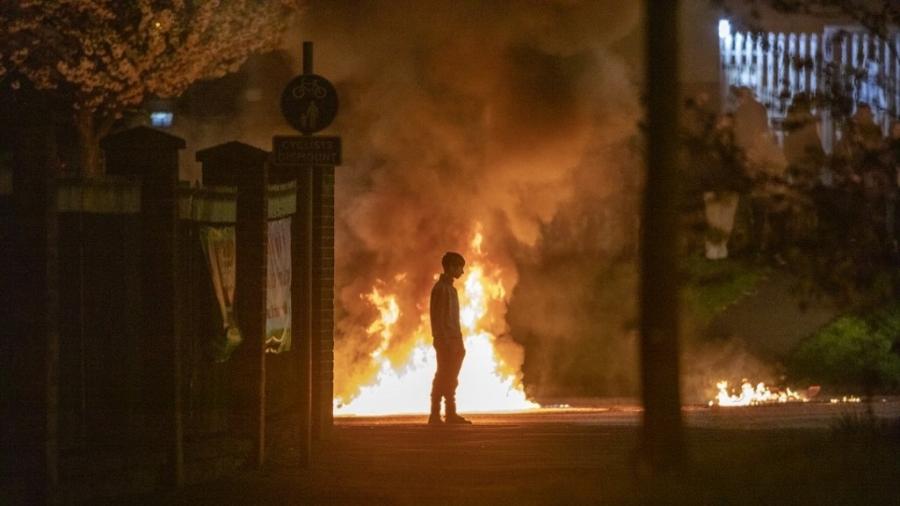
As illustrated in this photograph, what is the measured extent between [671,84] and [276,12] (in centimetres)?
1411

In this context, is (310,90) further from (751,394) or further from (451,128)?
(751,394)

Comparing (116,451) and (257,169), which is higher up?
(257,169)

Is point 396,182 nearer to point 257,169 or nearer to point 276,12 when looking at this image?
point 276,12

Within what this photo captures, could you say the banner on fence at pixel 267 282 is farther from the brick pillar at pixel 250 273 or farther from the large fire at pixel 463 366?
the large fire at pixel 463 366

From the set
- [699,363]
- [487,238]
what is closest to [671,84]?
[487,238]

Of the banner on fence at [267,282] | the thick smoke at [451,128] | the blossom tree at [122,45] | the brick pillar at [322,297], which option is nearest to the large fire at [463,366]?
the thick smoke at [451,128]

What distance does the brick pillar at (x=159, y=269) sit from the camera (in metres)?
10.9

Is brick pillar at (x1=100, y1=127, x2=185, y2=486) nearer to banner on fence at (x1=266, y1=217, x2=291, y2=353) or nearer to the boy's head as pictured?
banner on fence at (x1=266, y1=217, x2=291, y2=353)

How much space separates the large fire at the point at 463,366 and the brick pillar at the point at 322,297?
5.55 m

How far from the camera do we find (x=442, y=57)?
2008 centimetres

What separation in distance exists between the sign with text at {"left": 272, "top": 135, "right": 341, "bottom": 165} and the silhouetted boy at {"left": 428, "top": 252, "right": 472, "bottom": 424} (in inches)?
173

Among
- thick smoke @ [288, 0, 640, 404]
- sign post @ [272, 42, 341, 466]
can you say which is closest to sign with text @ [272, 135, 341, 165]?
sign post @ [272, 42, 341, 466]

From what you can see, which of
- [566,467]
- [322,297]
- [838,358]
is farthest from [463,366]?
[566,467]

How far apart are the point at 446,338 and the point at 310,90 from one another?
15.3ft
